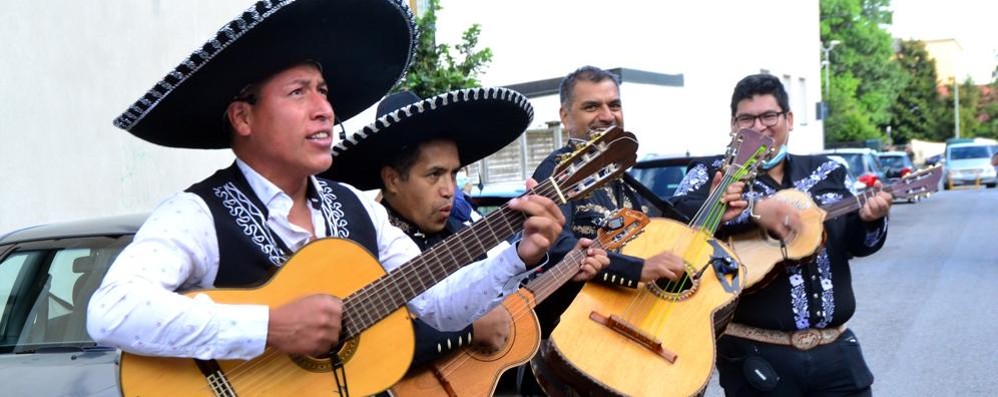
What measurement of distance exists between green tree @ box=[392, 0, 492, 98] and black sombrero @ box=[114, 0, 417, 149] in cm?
820

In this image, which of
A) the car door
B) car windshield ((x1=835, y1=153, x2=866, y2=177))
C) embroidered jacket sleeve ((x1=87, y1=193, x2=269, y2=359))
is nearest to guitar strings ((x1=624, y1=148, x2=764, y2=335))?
embroidered jacket sleeve ((x1=87, y1=193, x2=269, y2=359))

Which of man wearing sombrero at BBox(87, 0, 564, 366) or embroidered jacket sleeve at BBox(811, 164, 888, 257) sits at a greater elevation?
man wearing sombrero at BBox(87, 0, 564, 366)

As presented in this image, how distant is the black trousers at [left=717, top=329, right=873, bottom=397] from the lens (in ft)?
10.4

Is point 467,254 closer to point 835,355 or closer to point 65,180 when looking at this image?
point 835,355

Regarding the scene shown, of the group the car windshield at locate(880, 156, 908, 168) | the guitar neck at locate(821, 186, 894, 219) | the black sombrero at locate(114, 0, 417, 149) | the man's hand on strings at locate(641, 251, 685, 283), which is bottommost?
the car windshield at locate(880, 156, 908, 168)

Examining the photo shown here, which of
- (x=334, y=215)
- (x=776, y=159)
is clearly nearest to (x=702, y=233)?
(x=776, y=159)

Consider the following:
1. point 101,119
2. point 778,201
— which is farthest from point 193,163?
point 778,201

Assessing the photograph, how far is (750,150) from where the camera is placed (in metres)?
3.29

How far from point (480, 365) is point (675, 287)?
832 millimetres

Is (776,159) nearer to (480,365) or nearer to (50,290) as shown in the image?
(480,365)

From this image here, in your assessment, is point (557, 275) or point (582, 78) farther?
point (582, 78)

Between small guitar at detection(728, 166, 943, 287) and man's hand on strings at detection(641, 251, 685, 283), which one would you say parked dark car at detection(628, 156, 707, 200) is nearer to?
small guitar at detection(728, 166, 943, 287)

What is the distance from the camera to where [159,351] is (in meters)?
1.93

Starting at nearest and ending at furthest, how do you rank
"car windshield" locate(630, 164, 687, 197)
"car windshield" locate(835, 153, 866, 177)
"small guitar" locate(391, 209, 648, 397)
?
1. "small guitar" locate(391, 209, 648, 397)
2. "car windshield" locate(630, 164, 687, 197)
3. "car windshield" locate(835, 153, 866, 177)
